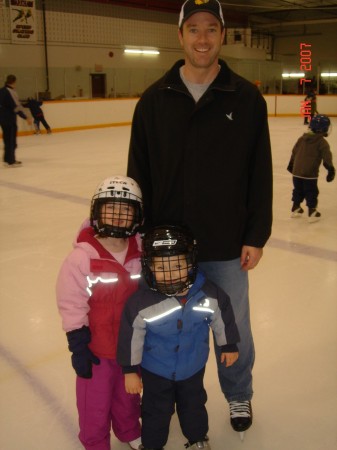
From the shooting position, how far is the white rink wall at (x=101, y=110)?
13.9m

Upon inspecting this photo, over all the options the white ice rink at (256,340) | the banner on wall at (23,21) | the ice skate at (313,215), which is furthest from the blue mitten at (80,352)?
the banner on wall at (23,21)

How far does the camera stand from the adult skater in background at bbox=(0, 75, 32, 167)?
8.03 m

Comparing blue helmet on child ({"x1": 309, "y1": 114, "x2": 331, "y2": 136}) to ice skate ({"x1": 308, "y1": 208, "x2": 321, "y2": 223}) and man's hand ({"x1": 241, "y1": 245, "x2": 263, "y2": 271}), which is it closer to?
ice skate ({"x1": 308, "y1": 208, "x2": 321, "y2": 223})

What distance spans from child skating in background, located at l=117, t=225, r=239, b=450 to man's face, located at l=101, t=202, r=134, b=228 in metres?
0.10

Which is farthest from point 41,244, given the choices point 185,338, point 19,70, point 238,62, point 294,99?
point 238,62

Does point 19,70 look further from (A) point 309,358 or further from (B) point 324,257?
(A) point 309,358

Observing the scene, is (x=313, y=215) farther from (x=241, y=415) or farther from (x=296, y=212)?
(x=241, y=415)

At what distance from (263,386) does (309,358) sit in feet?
1.07

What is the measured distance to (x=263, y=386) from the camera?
219 centimetres

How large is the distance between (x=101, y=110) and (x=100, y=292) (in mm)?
14449

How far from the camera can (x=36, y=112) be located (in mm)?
12656

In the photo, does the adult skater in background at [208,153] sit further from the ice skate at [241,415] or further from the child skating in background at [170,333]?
the ice skate at [241,415]

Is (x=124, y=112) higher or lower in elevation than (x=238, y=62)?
lower

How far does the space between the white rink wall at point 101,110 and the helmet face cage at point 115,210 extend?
12036 mm
